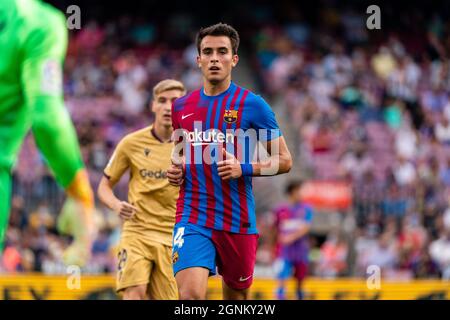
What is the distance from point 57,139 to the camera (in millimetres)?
11133

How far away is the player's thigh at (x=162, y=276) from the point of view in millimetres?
9258

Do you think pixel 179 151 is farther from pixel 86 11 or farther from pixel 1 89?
pixel 86 11

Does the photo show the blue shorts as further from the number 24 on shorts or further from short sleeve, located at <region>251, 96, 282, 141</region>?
short sleeve, located at <region>251, 96, 282, 141</region>

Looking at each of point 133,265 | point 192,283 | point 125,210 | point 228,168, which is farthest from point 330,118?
point 192,283

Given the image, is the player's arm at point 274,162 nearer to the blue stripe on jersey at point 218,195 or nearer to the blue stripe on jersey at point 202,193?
the blue stripe on jersey at point 218,195

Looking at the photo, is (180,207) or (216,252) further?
(180,207)

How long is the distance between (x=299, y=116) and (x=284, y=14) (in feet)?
15.2

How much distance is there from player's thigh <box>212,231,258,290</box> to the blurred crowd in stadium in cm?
996

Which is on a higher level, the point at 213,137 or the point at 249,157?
the point at 213,137

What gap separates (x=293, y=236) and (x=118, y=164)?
666 cm

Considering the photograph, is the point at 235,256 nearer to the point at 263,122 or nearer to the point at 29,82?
the point at 263,122

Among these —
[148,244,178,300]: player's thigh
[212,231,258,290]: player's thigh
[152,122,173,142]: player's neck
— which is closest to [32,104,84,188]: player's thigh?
[152,122,173,142]: player's neck

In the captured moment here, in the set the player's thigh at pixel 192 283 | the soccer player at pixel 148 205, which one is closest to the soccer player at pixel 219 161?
the player's thigh at pixel 192 283

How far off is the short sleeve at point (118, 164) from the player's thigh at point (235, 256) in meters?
2.17
